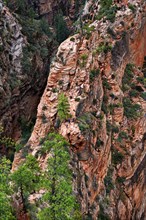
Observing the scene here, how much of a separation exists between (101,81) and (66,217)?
27654 millimetres

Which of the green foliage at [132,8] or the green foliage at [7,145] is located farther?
the green foliage at [132,8]

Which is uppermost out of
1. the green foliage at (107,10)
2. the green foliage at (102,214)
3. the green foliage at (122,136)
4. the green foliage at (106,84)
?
the green foliage at (107,10)

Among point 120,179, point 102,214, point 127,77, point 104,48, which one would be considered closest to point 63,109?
point 102,214

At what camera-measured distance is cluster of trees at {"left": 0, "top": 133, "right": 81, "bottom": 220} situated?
28.2 metres

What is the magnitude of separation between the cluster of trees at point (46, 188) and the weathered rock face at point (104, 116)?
234 inches

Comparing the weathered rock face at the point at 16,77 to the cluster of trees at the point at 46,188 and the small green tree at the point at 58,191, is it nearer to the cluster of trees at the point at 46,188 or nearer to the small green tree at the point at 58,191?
the cluster of trees at the point at 46,188

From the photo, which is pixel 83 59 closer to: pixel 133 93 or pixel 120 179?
pixel 133 93

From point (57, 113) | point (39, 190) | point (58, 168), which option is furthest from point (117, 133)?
point (58, 168)

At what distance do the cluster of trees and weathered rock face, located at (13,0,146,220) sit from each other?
5.95 m

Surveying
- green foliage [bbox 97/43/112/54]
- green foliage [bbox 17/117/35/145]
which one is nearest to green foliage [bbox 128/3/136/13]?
green foliage [bbox 97/43/112/54]

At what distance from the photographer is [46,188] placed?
2997 centimetres

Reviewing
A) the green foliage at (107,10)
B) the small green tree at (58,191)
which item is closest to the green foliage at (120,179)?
the small green tree at (58,191)

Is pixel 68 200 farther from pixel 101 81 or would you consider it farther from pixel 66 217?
pixel 101 81

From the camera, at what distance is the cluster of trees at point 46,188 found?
2825cm
